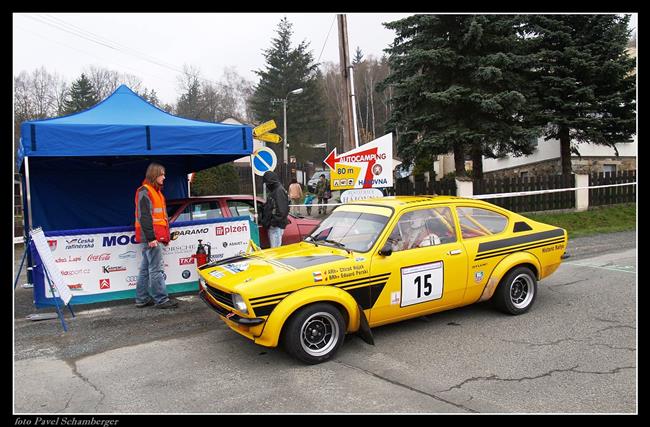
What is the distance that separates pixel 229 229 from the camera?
7.66m

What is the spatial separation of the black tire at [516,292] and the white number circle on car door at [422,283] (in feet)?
3.18

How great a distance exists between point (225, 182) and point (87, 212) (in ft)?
55.1

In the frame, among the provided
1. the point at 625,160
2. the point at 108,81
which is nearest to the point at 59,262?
the point at 625,160

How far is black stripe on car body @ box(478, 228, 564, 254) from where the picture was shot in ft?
18.3

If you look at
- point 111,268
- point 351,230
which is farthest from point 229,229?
point 351,230

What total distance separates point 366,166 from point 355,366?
21.5 feet

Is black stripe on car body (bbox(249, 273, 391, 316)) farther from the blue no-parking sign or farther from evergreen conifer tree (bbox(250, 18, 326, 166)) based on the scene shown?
evergreen conifer tree (bbox(250, 18, 326, 166))

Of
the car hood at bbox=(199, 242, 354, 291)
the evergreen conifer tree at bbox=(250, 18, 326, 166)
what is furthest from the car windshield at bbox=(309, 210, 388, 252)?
the evergreen conifer tree at bbox=(250, 18, 326, 166)

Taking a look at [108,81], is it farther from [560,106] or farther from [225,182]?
[560,106]

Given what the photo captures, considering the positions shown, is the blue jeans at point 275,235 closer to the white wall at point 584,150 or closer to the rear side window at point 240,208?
the rear side window at point 240,208

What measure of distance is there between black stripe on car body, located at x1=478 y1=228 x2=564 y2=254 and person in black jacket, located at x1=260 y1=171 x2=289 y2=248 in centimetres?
346

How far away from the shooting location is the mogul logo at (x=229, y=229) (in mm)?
7582

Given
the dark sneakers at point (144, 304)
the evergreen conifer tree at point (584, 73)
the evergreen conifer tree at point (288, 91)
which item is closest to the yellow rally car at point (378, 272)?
the dark sneakers at point (144, 304)

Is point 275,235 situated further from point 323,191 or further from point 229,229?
point 323,191
